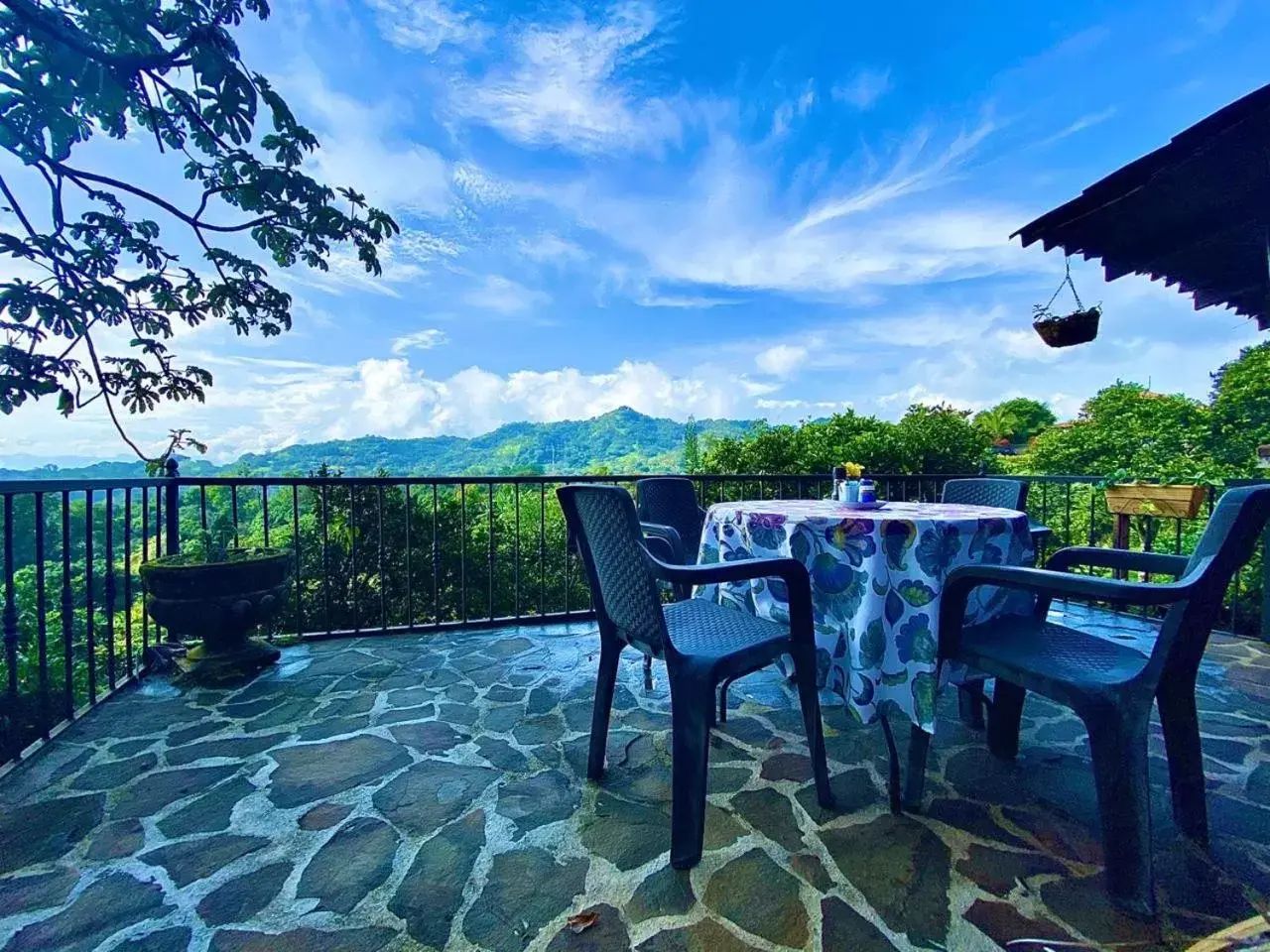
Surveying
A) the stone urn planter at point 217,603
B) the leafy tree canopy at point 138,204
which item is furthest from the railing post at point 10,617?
the leafy tree canopy at point 138,204

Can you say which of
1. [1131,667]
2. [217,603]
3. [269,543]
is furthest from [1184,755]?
[269,543]

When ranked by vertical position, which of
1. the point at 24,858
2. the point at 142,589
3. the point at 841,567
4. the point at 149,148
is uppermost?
the point at 149,148

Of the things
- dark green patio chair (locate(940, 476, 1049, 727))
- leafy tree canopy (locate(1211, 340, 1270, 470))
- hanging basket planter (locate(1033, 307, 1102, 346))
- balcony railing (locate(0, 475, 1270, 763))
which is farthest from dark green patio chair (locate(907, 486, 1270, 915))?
leafy tree canopy (locate(1211, 340, 1270, 470))

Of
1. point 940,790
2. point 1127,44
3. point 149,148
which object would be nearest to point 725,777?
point 940,790

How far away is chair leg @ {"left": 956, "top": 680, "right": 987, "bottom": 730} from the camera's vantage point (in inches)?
77.7

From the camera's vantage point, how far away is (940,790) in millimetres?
1660

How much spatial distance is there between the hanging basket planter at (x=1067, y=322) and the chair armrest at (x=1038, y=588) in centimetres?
225

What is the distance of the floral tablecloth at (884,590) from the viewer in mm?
1516

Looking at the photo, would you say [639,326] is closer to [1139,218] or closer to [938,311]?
[938,311]

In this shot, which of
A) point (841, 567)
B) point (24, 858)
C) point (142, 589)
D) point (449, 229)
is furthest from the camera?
point (449, 229)

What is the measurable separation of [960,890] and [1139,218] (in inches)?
116

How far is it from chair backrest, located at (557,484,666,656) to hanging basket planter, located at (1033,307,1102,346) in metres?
2.97

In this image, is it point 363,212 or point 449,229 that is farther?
point 449,229

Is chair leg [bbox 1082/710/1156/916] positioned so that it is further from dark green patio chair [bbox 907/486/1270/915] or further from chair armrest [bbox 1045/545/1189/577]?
chair armrest [bbox 1045/545/1189/577]
